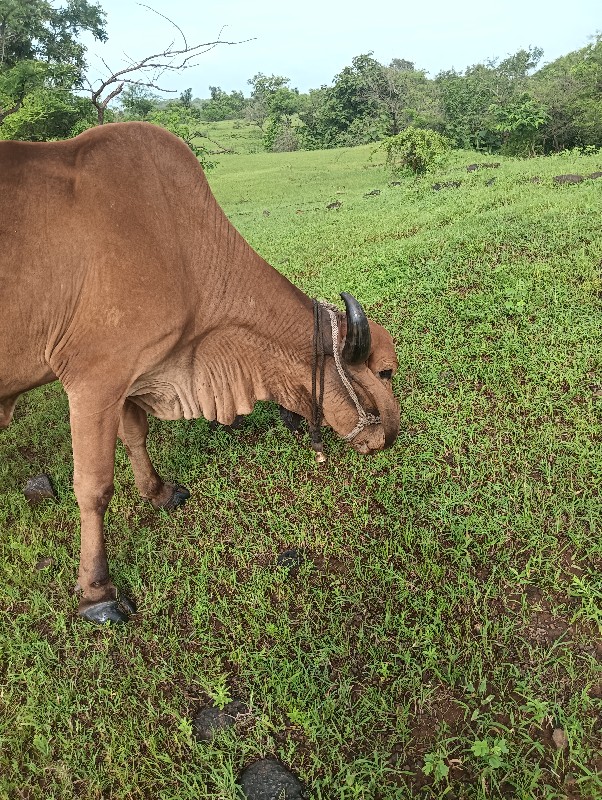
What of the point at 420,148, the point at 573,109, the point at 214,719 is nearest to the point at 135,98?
the point at 420,148

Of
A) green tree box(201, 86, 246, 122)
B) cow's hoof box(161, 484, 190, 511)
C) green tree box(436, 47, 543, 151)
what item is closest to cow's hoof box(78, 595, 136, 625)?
cow's hoof box(161, 484, 190, 511)

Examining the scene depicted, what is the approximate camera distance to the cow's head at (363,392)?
341 centimetres

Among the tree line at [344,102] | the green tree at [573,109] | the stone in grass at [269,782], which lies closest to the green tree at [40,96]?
the tree line at [344,102]

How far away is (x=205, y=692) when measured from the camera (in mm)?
2680

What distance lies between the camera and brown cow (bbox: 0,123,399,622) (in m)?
2.92

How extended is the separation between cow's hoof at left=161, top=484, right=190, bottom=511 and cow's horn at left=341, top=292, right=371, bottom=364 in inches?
61.7

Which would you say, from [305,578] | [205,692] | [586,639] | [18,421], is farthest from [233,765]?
[18,421]

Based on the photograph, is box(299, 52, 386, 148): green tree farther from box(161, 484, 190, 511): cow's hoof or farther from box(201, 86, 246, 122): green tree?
box(161, 484, 190, 511): cow's hoof

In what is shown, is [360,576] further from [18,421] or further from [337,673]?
[18,421]

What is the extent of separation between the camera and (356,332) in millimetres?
3209

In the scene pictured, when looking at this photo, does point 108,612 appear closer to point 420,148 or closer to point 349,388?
point 349,388

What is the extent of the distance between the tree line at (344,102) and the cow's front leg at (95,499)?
A: 3.08 m

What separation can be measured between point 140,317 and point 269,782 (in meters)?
2.14

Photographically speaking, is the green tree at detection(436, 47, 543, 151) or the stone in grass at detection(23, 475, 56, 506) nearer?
the stone in grass at detection(23, 475, 56, 506)
